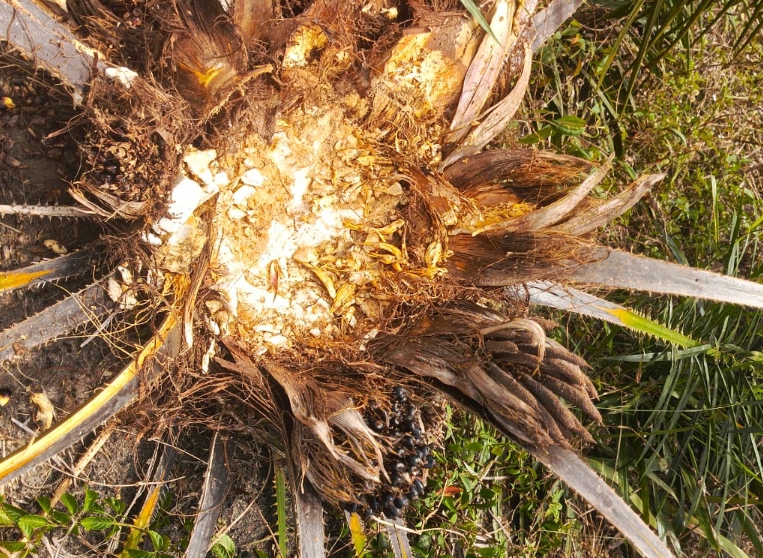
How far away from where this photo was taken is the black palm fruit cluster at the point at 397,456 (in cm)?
148

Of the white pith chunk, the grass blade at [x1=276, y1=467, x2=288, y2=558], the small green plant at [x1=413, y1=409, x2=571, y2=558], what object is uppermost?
the white pith chunk

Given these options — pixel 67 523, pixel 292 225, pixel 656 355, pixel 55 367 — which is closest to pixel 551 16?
pixel 292 225

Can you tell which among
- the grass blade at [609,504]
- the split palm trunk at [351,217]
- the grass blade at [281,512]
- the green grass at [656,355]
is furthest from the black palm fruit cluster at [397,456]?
the green grass at [656,355]

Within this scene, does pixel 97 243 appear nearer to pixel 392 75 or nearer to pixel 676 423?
pixel 392 75

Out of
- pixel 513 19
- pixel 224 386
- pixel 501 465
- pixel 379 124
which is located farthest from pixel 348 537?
pixel 513 19

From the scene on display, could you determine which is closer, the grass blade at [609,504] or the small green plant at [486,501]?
the grass blade at [609,504]

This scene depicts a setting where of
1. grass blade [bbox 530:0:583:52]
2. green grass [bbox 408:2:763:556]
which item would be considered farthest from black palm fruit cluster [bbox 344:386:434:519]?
grass blade [bbox 530:0:583:52]

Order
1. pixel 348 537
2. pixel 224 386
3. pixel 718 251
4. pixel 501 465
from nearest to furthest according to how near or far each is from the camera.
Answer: pixel 224 386 < pixel 348 537 < pixel 501 465 < pixel 718 251

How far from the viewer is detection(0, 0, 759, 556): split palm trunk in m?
1.34

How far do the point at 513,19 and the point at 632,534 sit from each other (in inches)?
48.2

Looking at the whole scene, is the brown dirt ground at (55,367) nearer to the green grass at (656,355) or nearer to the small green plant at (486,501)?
the small green plant at (486,501)

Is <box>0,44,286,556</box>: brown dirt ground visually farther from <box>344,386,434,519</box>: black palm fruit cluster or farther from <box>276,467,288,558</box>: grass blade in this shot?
<box>344,386,434,519</box>: black palm fruit cluster

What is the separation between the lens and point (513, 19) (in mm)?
1492

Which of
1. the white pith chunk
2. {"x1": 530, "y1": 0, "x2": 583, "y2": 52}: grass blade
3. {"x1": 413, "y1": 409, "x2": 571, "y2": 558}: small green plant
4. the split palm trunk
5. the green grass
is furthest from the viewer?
the green grass
